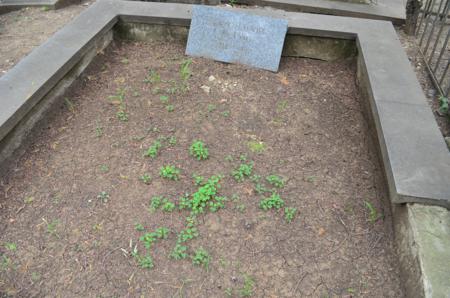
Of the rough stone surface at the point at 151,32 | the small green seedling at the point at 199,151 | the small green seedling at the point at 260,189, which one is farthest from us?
the rough stone surface at the point at 151,32

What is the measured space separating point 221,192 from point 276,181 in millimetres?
366

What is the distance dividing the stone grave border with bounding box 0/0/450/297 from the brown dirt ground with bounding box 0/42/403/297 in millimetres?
162

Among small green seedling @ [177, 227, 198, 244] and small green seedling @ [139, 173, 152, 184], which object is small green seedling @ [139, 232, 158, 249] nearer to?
small green seedling @ [177, 227, 198, 244]

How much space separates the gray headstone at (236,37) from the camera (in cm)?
341

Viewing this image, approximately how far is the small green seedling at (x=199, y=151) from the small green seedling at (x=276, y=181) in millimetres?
460

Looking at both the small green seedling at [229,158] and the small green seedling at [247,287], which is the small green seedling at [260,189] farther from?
the small green seedling at [247,287]

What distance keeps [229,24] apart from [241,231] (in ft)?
7.01

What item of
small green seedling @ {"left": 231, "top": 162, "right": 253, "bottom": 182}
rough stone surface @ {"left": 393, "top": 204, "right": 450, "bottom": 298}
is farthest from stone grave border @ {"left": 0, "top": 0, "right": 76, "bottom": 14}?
rough stone surface @ {"left": 393, "top": 204, "right": 450, "bottom": 298}

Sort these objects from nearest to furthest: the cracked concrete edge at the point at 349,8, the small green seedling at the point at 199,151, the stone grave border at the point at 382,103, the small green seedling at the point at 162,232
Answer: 1. the stone grave border at the point at 382,103
2. the small green seedling at the point at 162,232
3. the small green seedling at the point at 199,151
4. the cracked concrete edge at the point at 349,8

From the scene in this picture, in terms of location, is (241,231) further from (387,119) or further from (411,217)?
(387,119)

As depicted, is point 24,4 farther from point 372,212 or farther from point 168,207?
point 372,212

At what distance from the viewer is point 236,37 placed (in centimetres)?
349

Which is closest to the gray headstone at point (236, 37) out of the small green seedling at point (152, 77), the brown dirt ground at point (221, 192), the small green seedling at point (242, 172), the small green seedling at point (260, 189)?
the brown dirt ground at point (221, 192)

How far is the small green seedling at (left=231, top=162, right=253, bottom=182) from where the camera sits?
8.02ft
